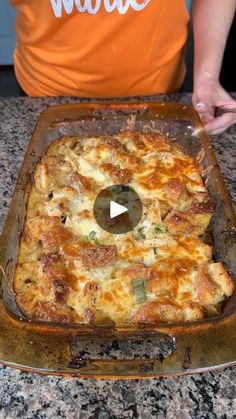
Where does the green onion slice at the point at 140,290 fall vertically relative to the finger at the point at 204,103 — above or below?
below

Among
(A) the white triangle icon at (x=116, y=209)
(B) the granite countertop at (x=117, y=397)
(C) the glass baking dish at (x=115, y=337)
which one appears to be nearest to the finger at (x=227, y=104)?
(C) the glass baking dish at (x=115, y=337)

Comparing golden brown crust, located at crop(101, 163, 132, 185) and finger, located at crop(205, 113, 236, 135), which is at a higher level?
golden brown crust, located at crop(101, 163, 132, 185)

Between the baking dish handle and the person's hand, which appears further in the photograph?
the person's hand

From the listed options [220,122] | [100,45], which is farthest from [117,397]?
[100,45]

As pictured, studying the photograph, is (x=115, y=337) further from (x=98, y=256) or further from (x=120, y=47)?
(x=120, y=47)

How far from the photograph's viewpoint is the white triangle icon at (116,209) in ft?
3.48

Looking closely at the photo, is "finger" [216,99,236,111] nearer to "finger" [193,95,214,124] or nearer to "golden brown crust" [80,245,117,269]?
"finger" [193,95,214,124]

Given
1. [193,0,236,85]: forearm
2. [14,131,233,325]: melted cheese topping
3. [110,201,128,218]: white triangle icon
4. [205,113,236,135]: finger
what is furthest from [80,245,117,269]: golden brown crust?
[193,0,236,85]: forearm
